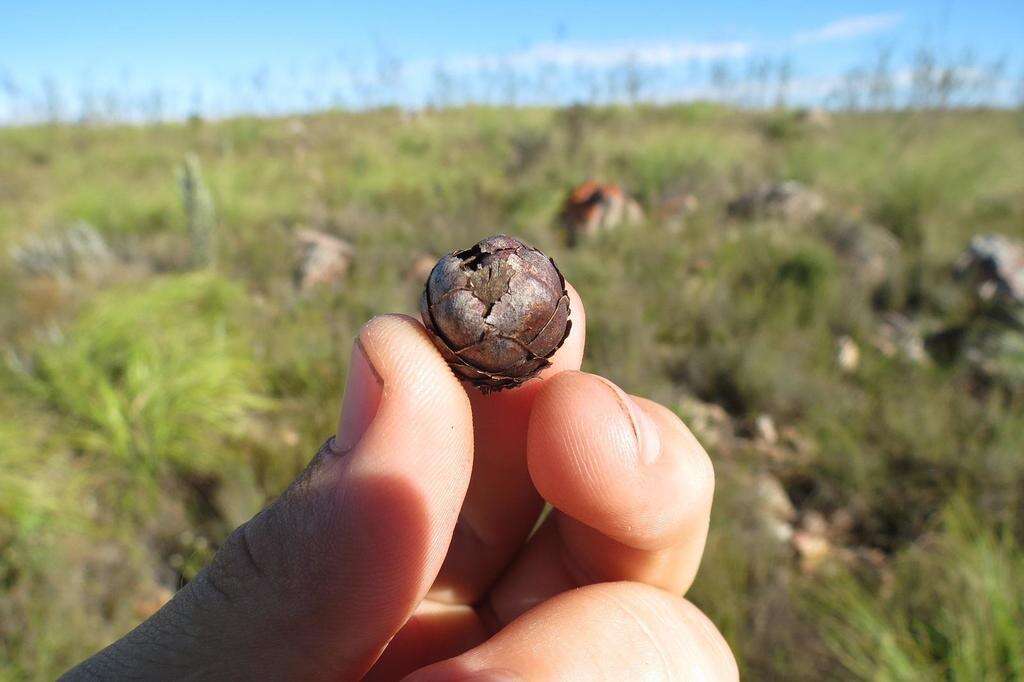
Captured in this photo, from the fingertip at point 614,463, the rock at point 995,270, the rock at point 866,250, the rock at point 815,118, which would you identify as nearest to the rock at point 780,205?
the rock at point 866,250

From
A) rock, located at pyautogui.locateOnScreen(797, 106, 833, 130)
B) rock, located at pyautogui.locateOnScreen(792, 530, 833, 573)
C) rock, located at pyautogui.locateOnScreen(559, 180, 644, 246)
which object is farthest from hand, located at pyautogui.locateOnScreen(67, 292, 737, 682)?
rock, located at pyautogui.locateOnScreen(797, 106, 833, 130)

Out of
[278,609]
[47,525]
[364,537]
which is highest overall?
[364,537]

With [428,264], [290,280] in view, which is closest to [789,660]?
[428,264]

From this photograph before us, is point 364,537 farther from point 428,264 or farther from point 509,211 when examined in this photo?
point 509,211

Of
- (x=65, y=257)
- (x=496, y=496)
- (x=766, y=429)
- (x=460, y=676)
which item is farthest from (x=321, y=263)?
(x=460, y=676)

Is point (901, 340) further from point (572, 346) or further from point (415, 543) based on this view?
point (415, 543)
